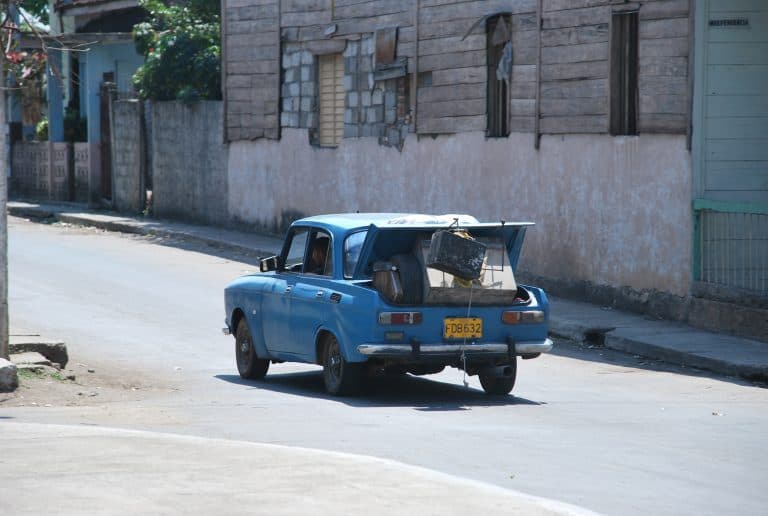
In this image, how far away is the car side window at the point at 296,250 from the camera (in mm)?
13688

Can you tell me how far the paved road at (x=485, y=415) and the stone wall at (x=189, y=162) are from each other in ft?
41.9

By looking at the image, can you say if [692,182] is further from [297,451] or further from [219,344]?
[297,451]

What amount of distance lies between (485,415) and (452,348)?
0.81 meters

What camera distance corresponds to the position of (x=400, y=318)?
40.3 ft

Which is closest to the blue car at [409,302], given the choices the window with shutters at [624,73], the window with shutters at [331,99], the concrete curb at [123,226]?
the window with shutters at [624,73]

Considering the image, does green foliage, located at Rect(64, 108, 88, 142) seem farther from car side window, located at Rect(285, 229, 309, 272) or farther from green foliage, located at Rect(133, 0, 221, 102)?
car side window, located at Rect(285, 229, 309, 272)

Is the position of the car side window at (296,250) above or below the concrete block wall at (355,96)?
below

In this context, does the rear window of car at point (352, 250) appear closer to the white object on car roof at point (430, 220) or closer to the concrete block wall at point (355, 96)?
the white object on car roof at point (430, 220)

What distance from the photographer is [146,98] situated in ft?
115

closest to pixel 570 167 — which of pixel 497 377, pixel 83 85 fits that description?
pixel 497 377

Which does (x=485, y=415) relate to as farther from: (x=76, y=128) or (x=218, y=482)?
(x=76, y=128)

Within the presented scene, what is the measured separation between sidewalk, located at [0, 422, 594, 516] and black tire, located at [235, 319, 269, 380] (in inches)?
169

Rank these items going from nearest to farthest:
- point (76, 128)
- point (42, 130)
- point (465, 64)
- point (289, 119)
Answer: point (465, 64) < point (289, 119) < point (76, 128) < point (42, 130)

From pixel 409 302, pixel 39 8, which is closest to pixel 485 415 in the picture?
pixel 409 302
